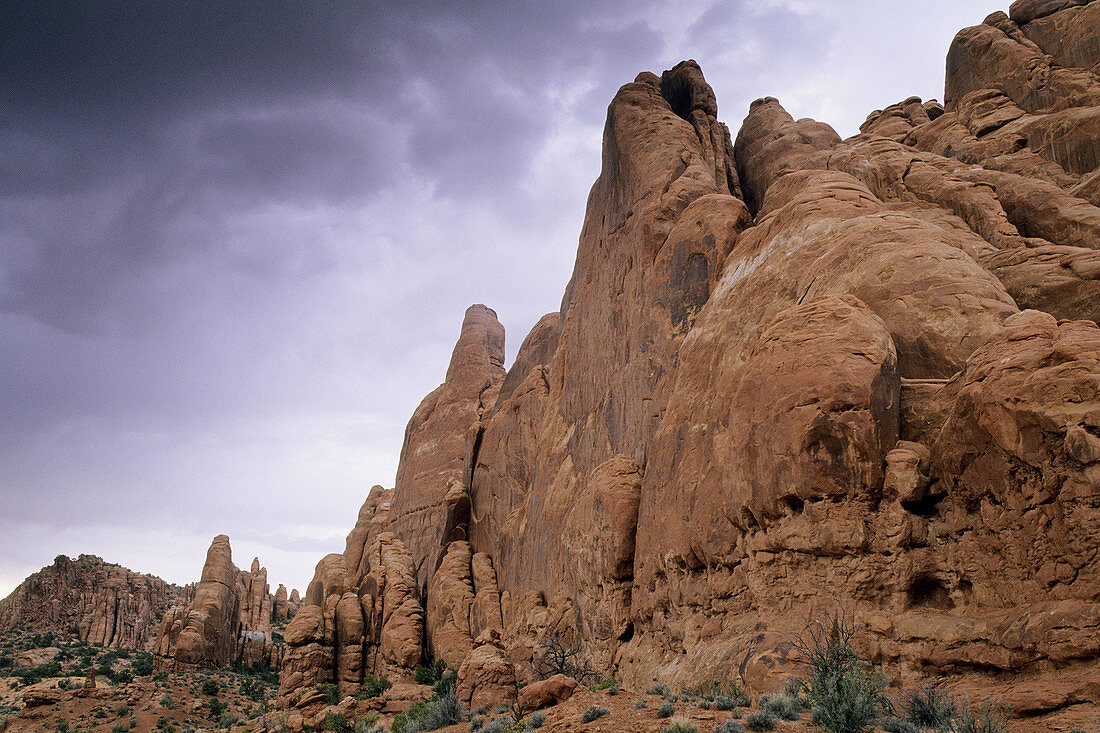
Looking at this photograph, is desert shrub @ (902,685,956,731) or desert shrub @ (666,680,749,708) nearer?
desert shrub @ (902,685,956,731)

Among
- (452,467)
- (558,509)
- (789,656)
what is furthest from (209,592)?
(789,656)

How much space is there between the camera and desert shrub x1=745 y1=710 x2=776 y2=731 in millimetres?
9516

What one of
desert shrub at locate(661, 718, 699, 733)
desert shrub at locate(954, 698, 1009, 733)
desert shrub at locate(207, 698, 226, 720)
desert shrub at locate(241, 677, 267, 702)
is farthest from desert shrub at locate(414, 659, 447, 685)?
desert shrub at locate(954, 698, 1009, 733)

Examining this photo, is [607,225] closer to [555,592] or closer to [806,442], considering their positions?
[555,592]

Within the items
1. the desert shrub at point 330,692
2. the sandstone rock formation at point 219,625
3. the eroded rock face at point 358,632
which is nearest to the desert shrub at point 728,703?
the desert shrub at point 330,692

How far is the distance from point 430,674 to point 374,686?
3.10 m

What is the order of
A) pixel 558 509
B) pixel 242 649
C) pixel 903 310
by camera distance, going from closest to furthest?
pixel 903 310 < pixel 558 509 < pixel 242 649

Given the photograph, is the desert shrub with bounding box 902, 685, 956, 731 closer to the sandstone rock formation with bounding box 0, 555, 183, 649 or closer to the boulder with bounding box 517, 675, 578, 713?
the boulder with bounding box 517, 675, 578, 713

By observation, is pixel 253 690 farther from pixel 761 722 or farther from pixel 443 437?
pixel 761 722

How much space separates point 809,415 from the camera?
13.9 meters

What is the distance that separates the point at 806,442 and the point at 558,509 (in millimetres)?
18897

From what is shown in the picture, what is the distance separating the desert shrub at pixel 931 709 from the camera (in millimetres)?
9148

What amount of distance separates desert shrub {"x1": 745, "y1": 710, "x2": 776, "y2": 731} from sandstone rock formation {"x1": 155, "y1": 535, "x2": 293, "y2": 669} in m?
59.0

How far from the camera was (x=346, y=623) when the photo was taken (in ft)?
128
